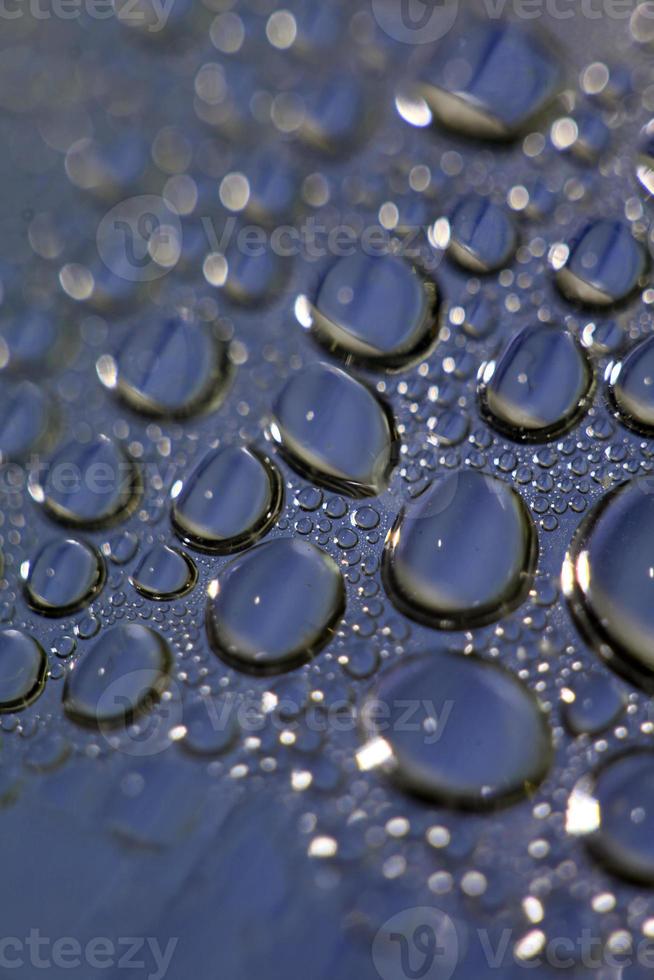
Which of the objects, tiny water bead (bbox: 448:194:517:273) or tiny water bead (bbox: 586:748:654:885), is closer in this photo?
tiny water bead (bbox: 586:748:654:885)

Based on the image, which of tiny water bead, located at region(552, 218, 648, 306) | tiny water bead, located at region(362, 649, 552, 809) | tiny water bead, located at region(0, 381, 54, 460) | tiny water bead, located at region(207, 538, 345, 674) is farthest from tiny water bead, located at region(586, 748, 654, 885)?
tiny water bead, located at region(0, 381, 54, 460)

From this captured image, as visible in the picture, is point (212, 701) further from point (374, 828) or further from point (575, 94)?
point (575, 94)

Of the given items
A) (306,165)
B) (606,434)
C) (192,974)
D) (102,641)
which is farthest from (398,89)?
(192,974)

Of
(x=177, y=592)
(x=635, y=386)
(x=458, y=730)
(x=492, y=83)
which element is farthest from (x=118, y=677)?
(x=492, y=83)

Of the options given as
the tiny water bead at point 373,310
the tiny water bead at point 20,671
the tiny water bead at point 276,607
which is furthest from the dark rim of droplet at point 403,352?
the tiny water bead at point 20,671

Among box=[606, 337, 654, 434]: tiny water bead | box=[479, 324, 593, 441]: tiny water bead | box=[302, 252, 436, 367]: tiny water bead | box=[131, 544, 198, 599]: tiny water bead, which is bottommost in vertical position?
box=[131, 544, 198, 599]: tiny water bead

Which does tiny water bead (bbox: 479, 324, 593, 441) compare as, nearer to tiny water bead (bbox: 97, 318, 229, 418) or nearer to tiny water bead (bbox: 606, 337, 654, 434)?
tiny water bead (bbox: 606, 337, 654, 434)
